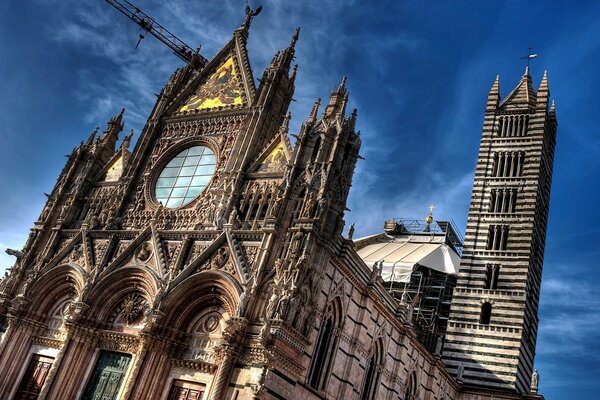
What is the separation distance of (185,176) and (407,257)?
925 inches

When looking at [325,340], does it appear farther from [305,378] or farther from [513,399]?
[513,399]

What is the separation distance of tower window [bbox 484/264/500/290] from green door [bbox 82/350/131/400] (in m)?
22.6

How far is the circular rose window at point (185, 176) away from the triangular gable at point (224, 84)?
7.30ft

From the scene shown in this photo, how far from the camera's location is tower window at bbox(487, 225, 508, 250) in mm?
39219

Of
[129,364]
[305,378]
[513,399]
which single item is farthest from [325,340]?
[513,399]

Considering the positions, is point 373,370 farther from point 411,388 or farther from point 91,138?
point 91,138

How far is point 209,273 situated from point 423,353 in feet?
44.9

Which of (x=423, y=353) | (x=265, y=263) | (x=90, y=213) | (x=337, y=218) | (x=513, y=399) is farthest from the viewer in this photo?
(x=513, y=399)

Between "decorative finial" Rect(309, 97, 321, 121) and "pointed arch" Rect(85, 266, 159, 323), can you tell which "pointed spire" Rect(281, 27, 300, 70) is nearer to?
"decorative finial" Rect(309, 97, 321, 121)


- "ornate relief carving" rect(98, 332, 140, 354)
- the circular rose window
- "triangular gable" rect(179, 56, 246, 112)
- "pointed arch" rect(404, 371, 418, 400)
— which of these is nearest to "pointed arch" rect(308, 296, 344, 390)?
"ornate relief carving" rect(98, 332, 140, 354)

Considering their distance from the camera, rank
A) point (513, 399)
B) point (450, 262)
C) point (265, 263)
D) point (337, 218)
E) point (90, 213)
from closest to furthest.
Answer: point (265, 263) < point (337, 218) < point (90, 213) < point (513, 399) < point (450, 262)

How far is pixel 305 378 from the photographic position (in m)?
21.8

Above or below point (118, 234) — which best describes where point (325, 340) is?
below

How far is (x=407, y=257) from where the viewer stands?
46.5 meters
